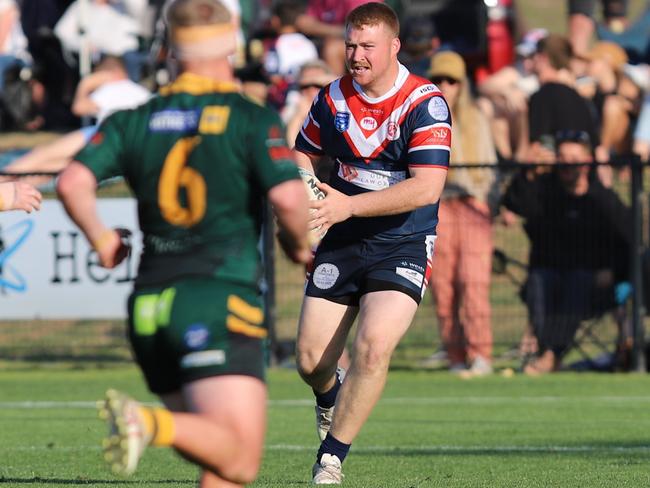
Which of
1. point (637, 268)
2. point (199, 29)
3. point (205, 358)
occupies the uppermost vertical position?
point (199, 29)

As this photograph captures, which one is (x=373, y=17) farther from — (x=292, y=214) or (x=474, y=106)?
(x=474, y=106)

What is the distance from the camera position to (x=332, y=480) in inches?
306

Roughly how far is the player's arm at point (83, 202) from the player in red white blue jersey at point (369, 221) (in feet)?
8.22

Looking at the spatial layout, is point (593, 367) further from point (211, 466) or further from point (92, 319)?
point (211, 466)

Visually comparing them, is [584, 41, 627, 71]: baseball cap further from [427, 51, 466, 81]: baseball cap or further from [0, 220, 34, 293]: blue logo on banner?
[0, 220, 34, 293]: blue logo on banner

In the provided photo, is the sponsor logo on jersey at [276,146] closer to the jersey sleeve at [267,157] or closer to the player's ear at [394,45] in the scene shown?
the jersey sleeve at [267,157]

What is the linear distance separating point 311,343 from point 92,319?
23.6ft

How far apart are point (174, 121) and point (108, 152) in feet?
0.90

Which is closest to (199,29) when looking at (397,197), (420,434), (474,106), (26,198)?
(26,198)

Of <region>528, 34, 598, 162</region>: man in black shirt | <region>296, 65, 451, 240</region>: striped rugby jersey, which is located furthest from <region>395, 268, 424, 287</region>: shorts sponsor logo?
<region>528, 34, 598, 162</region>: man in black shirt

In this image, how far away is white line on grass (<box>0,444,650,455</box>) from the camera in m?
9.40

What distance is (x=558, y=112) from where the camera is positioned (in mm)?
15711

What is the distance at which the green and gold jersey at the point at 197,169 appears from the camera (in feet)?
17.4

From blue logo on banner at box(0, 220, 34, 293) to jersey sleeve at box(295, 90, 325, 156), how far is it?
22.4 feet
